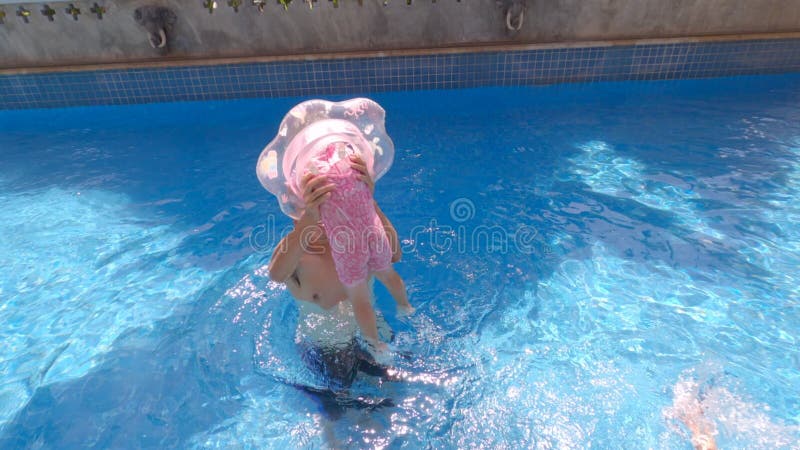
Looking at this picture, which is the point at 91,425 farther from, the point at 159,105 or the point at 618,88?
the point at 618,88

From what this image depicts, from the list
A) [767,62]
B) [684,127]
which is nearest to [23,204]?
[684,127]

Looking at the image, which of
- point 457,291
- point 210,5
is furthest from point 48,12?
point 457,291

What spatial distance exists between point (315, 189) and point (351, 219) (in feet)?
0.65

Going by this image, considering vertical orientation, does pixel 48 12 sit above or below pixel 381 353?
above

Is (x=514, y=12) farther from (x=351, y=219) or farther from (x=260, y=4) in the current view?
(x=351, y=219)

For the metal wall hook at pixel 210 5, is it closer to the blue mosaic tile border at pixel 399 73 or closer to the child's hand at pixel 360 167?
the blue mosaic tile border at pixel 399 73

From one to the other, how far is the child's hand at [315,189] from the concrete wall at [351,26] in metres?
5.65

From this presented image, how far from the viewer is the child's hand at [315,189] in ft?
6.05

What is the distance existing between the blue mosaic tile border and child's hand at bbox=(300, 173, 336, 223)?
5460mm

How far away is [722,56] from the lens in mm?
7141

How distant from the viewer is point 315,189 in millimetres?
1852

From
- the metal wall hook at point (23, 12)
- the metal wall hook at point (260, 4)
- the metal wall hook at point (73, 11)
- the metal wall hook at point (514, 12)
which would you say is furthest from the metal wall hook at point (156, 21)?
the metal wall hook at point (514, 12)

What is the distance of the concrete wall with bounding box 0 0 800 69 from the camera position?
6648 mm

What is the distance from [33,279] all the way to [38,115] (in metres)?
4.41
